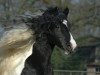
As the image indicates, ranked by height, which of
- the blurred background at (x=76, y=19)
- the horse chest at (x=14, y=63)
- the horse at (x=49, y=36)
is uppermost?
the blurred background at (x=76, y=19)

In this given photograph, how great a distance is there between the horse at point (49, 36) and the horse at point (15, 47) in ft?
0.46

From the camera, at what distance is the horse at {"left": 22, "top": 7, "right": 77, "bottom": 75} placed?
711 cm

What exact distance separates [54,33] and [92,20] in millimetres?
18800

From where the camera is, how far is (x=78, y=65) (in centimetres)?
2634

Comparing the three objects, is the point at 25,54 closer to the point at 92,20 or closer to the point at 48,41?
the point at 48,41

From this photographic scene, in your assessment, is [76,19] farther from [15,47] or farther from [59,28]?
[15,47]

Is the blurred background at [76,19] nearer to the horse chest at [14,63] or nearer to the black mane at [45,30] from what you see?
the black mane at [45,30]

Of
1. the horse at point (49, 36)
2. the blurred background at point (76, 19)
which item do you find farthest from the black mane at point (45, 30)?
the blurred background at point (76, 19)

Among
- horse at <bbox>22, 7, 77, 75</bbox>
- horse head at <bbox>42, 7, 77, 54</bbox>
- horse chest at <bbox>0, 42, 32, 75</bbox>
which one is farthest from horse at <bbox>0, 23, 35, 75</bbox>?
horse head at <bbox>42, 7, 77, 54</bbox>

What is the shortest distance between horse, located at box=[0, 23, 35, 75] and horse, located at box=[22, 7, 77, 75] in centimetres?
14

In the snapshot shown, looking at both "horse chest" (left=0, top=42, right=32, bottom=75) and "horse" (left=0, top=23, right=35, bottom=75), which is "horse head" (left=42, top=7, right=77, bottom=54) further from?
"horse chest" (left=0, top=42, right=32, bottom=75)

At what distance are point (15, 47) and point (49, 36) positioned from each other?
65 cm

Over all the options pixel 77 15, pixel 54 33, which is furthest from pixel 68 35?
pixel 77 15

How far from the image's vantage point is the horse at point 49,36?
23.3 feet
